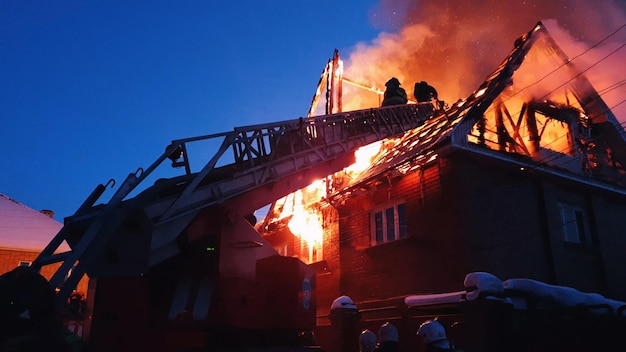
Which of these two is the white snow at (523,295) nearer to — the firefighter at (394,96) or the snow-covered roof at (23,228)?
the firefighter at (394,96)

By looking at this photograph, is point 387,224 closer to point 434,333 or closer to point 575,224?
point 575,224

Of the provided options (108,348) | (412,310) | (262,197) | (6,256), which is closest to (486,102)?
(412,310)

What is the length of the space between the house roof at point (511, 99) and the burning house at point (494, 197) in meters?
0.03

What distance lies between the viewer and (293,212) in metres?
16.1

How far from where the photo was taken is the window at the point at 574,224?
37.7ft

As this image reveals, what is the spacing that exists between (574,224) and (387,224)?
484cm

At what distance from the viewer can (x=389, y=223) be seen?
12.2 m

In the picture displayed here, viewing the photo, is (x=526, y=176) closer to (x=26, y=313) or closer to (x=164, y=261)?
(x=164, y=261)

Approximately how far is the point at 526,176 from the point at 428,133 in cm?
267

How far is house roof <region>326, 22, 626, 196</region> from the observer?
418 inches

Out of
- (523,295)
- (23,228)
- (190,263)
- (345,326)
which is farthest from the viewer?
(23,228)

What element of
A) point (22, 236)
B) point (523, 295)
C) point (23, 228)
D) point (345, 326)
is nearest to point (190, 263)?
point (345, 326)

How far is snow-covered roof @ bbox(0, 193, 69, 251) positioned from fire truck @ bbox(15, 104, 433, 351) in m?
17.5

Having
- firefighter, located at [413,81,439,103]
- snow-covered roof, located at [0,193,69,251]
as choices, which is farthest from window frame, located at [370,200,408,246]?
snow-covered roof, located at [0,193,69,251]
